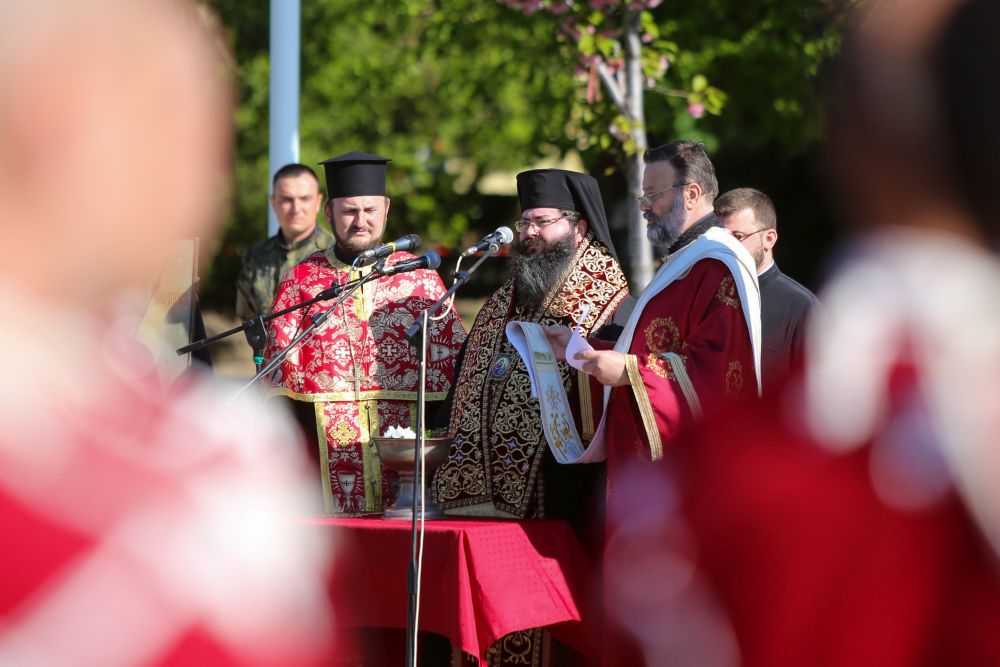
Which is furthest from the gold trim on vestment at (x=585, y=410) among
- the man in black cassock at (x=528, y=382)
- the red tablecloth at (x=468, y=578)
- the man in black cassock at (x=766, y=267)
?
the man in black cassock at (x=766, y=267)

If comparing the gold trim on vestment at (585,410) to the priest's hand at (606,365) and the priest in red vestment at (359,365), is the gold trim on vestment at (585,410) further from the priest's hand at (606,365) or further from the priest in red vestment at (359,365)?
the priest in red vestment at (359,365)

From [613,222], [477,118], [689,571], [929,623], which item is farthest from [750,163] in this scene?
[929,623]

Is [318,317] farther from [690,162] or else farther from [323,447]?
[690,162]

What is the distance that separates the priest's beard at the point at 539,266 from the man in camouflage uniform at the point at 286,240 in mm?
1900

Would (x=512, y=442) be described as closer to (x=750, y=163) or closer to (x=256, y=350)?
(x=256, y=350)

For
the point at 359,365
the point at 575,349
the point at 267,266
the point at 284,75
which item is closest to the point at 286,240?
the point at 267,266

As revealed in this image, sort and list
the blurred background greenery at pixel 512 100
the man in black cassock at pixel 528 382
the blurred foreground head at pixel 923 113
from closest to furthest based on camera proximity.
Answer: the blurred foreground head at pixel 923 113, the man in black cassock at pixel 528 382, the blurred background greenery at pixel 512 100

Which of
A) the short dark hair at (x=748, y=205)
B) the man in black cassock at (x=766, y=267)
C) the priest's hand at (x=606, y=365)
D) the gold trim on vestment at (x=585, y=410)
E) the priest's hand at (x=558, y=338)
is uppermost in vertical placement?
the short dark hair at (x=748, y=205)

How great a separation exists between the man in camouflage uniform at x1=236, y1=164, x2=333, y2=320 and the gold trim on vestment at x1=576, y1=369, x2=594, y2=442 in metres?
2.40

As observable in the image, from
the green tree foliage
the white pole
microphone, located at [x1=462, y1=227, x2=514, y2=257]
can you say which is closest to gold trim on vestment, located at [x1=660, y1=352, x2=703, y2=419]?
microphone, located at [x1=462, y1=227, x2=514, y2=257]

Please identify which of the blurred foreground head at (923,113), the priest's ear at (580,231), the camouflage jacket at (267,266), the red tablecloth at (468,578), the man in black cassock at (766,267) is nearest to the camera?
the blurred foreground head at (923,113)

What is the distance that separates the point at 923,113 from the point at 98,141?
81cm

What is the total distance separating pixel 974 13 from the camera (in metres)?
1.32

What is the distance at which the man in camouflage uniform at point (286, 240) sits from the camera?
7066mm
